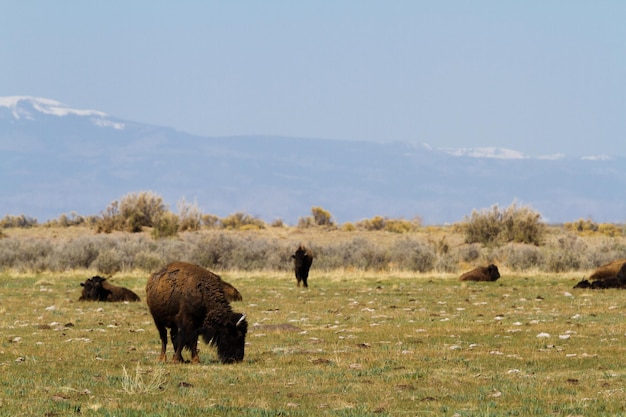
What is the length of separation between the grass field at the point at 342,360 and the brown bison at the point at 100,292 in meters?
0.57

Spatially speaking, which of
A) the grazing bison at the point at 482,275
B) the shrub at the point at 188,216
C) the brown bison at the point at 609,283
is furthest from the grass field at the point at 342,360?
the shrub at the point at 188,216

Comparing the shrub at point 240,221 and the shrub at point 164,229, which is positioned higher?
the shrub at point 240,221

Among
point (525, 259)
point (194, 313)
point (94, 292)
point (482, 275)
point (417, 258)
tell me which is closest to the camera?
point (194, 313)

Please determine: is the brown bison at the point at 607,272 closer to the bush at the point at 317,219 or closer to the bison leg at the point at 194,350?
the bison leg at the point at 194,350

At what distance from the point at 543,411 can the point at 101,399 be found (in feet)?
Result: 19.3

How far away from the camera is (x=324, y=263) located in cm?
5200

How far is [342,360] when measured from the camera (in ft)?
58.0

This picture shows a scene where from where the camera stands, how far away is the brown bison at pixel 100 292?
3228 centimetres

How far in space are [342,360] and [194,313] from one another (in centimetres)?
272

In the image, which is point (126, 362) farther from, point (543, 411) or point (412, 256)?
point (412, 256)

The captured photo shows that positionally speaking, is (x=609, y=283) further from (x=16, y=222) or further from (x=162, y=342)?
(x=16, y=222)

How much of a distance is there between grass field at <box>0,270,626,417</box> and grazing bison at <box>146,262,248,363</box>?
42 centimetres

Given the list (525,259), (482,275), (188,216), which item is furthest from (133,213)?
(482,275)

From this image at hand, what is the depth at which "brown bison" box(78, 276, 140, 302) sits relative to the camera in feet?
106
